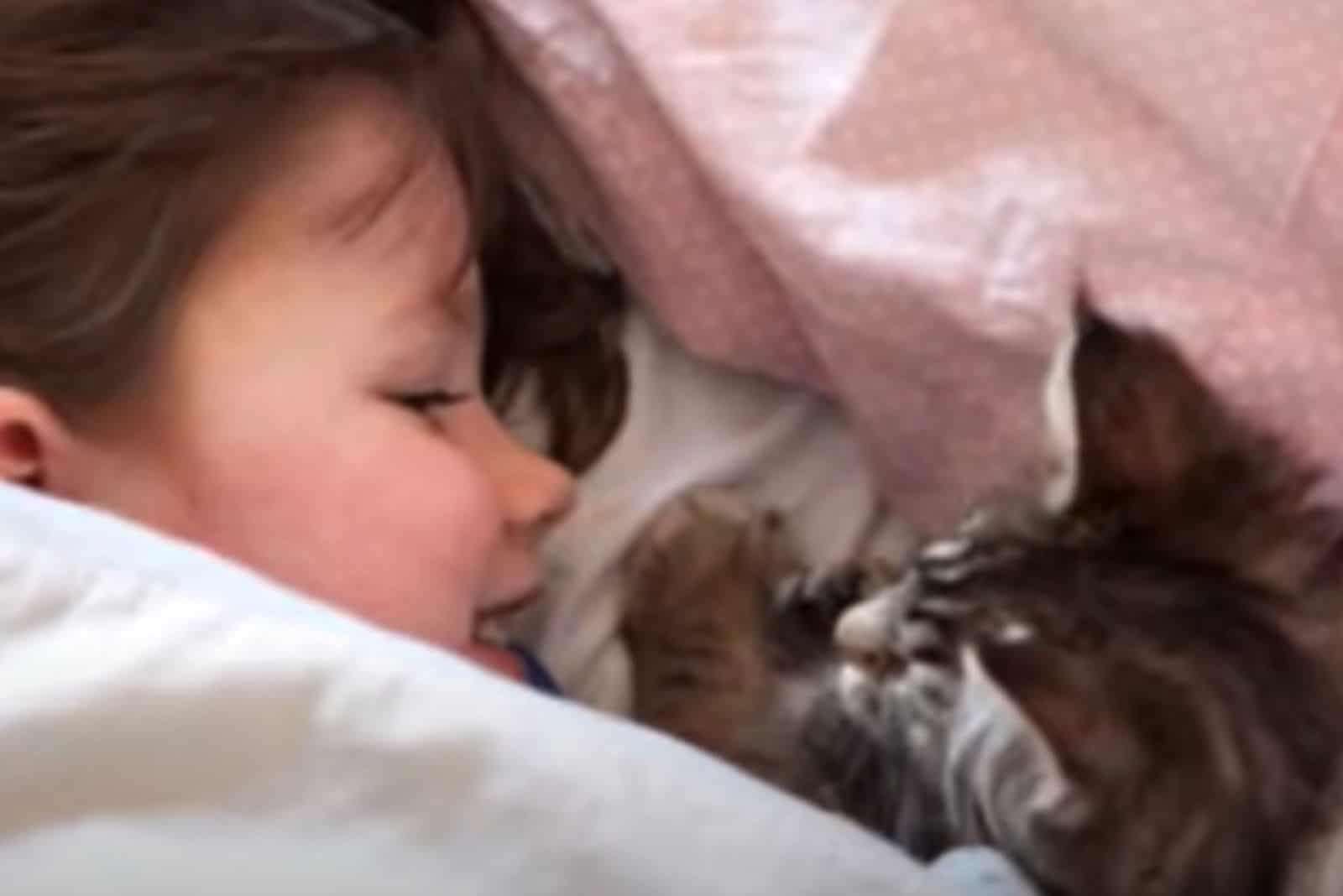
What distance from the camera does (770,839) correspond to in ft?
3.25

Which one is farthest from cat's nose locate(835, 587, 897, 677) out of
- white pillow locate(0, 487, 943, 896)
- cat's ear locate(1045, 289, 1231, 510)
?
white pillow locate(0, 487, 943, 896)

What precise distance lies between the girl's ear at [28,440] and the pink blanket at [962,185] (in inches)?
12.9

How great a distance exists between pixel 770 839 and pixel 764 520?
422 mm

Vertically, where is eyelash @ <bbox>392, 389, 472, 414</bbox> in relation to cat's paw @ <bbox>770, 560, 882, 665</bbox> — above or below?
above

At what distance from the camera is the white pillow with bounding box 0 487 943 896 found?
37.5 inches

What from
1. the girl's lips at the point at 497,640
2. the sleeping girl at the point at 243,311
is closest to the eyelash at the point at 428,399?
the sleeping girl at the point at 243,311

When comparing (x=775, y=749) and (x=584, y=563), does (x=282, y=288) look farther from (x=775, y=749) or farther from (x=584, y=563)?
(x=775, y=749)

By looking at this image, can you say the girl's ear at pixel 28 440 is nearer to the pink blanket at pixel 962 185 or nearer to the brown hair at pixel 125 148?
the brown hair at pixel 125 148

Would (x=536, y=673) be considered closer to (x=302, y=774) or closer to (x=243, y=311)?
(x=243, y=311)

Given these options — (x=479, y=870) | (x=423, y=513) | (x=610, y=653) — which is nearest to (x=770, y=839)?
(x=479, y=870)

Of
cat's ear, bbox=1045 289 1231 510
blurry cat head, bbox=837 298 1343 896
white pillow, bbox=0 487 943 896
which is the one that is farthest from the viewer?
cat's ear, bbox=1045 289 1231 510

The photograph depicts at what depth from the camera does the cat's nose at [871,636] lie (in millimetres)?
1233

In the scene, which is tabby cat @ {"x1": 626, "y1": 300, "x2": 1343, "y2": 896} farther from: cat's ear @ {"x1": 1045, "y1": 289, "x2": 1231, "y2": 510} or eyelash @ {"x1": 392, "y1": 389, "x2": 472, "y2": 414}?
eyelash @ {"x1": 392, "y1": 389, "x2": 472, "y2": 414}

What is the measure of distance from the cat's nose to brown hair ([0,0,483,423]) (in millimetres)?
372
